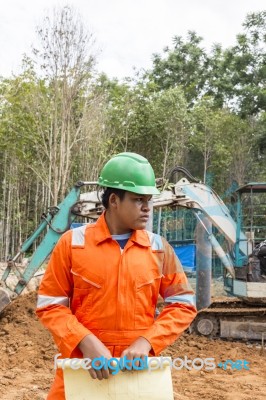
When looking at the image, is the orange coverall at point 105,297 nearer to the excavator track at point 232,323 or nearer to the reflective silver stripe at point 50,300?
the reflective silver stripe at point 50,300

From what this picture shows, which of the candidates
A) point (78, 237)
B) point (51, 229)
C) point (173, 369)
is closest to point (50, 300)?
point (78, 237)

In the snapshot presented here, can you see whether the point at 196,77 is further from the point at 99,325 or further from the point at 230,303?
the point at 99,325

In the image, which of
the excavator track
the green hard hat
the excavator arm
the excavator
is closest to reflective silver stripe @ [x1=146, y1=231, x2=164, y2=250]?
the green hard hat

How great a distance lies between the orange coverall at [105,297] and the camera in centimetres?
208

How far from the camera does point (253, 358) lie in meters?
7.22

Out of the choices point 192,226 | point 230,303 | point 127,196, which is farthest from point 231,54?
point 127,196

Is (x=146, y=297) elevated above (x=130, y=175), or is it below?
below

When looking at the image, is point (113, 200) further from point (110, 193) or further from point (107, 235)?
point (107, 235)

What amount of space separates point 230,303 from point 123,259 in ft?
23.8

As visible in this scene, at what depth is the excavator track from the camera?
811cm

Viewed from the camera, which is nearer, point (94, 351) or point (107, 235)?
point (94, 351)

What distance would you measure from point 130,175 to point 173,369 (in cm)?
482

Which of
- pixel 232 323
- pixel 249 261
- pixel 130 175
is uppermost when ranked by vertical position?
pixel 130 175

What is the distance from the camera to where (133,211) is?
218 centimetres
